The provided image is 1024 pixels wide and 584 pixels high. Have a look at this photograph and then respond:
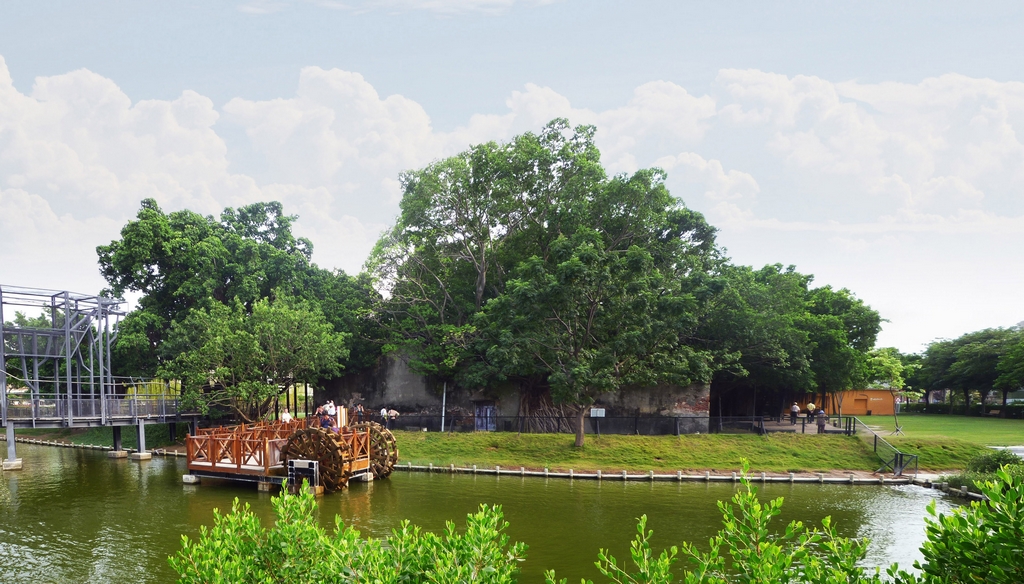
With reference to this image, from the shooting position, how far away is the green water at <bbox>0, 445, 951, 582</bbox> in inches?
591

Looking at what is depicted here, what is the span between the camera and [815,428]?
31.7m

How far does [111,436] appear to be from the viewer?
4009cm

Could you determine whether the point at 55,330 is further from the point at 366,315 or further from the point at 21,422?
the point at 366,315

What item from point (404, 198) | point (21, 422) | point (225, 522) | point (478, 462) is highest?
point (404, 198)

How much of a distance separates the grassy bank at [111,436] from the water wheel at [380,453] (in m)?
18.1

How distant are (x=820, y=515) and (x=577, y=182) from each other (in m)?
19.9

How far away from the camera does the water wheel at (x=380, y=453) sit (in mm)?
25469

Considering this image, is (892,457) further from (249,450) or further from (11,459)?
(11,459)

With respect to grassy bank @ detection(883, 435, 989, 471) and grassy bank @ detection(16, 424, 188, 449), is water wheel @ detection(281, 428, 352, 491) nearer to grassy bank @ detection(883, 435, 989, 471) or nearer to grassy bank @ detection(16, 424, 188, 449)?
grassy bank @ detection(16, 424, 188, 449)

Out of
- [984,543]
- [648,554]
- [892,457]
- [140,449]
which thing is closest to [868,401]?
[892,457]

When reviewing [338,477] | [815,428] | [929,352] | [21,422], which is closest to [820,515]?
[815,428]

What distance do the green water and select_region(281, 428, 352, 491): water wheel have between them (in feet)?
2.33

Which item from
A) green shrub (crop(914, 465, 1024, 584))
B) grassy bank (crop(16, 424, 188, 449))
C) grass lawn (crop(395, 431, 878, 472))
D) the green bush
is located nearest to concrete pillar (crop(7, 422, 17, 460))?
grassy bank (crop(16, 424, 188, 449))

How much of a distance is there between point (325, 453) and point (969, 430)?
→ 1449 inches
